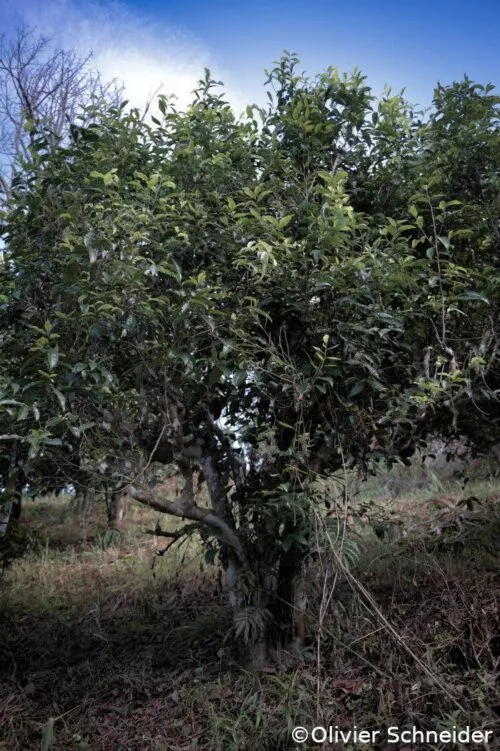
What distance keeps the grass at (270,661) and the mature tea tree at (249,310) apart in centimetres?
37

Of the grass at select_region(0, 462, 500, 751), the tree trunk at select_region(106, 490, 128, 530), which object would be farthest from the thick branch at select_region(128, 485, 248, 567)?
the tree trunk at select_region(106, 490, 128, 530)

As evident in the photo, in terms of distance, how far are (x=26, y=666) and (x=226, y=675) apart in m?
1.71

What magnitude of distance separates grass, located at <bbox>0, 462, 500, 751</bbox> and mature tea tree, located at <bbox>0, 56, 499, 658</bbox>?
0.37 meters

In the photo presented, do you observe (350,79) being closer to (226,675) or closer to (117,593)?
(226,675)

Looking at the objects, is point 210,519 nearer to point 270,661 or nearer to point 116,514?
point 270,661

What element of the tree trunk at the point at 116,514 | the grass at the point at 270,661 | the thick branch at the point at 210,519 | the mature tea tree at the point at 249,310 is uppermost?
the mature tea tree at the point at 249,310

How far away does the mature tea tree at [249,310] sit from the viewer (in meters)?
2.96

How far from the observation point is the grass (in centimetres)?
316

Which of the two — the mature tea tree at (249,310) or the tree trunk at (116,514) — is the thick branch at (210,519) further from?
the tree trunk at (116,514)

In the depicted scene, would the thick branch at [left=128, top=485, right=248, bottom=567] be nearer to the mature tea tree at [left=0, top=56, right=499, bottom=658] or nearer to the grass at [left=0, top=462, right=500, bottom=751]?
the mature tea tree at [left=0, top=56, right=499, bottom=658]

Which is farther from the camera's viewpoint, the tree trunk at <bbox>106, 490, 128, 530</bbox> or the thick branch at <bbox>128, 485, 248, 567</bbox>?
the tree trunk at <bbox>106, 490, 128, 530</bbox>

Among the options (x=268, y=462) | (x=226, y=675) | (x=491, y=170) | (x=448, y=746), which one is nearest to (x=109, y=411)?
(x=268, y=462)

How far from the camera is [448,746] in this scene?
279 centimetres

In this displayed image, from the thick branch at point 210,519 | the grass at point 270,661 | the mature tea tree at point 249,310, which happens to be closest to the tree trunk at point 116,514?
the grass at point 270,661
